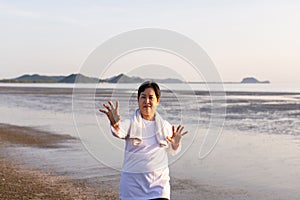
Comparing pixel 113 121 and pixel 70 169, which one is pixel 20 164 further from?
pixel 113 121

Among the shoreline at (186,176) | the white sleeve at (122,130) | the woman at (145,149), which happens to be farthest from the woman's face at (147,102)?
the shoreline at (186,176)

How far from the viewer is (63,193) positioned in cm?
962

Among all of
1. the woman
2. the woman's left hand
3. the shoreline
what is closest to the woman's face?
the woman

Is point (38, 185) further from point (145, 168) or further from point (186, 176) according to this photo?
point (145, 168)

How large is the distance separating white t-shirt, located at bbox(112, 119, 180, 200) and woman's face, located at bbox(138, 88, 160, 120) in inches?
3.1

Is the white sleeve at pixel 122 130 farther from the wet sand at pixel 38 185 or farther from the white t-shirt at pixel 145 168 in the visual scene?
the wet sand at pixel 38 185

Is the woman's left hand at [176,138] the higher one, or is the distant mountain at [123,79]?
the distant mountain at [123,79]

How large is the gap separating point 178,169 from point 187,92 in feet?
25.7

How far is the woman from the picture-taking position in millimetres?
4184

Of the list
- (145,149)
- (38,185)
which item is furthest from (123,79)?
(38,185)

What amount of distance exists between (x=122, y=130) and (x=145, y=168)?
17.1 inches

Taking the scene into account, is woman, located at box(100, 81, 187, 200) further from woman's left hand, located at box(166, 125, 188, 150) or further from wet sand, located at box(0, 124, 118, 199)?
wet sand, located at box(0, 124, 118, 199)

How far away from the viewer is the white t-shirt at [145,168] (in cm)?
419

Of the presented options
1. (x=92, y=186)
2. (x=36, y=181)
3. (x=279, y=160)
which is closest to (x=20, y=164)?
(x=36, y=181)
